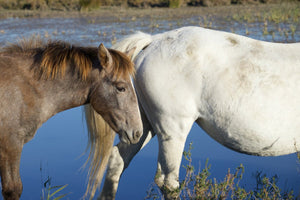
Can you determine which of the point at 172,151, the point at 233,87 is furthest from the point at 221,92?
the point at 172,151

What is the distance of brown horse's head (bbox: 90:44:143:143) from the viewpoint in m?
3.28

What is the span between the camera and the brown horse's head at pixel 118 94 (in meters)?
3.28

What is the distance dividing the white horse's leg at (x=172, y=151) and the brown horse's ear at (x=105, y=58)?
87 cm

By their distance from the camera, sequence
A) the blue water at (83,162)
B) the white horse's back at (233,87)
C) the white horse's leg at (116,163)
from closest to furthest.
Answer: the white horse's back at (233,87), the white horse's leg at (116,163), the blue water at (83,162)

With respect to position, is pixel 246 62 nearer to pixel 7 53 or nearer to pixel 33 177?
pixel 7 53

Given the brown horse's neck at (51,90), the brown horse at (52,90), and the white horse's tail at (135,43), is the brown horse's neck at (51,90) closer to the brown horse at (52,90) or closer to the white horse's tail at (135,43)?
the brown horse at (52,90)

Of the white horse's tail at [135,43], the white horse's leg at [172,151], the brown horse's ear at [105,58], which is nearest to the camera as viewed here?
the brown horse's ear at [105,58]

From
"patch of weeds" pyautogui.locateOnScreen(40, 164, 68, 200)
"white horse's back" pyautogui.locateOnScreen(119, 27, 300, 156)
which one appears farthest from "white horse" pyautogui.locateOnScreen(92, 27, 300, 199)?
"patch of weeds" pyautogui.locateOnScreen(40, 164, 68, 200)

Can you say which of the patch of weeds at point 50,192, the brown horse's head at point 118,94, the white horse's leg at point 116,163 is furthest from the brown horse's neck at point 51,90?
the white horse's leg at point 116,163

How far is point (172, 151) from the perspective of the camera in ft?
12.2

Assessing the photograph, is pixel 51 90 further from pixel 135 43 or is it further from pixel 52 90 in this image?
pixel 135 43

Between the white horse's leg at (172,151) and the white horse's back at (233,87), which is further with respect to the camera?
the white horse's leg at (172,151)

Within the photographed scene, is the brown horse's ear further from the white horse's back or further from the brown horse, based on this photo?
the white horse's back

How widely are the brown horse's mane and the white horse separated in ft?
1.73
